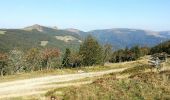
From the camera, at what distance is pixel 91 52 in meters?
141

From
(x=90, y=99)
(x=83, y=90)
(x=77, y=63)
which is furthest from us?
(x=77, y=63)

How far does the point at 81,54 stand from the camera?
146 metres

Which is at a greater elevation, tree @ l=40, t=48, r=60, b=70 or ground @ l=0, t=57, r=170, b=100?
ground @ l=0, t=57, r=170, b=100

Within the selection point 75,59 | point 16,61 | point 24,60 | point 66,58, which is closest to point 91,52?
point 75,59

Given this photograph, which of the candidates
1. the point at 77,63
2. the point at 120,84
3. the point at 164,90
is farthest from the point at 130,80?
the point at 77,63

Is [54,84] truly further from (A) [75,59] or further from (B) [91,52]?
(A) [75,59]

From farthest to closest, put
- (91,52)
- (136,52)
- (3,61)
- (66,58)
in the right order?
(136,52) < (66,58) < (3,61) < (91,52)

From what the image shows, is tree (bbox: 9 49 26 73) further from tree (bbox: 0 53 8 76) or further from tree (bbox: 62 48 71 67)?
tree (bbox: 62 48 71 67)

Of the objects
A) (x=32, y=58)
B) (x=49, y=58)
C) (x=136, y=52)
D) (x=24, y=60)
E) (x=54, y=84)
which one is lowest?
(x=136, y=52)

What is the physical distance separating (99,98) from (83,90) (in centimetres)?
Answer: 175

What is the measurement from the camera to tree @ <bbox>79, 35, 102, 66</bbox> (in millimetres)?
139375

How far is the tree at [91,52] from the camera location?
139 m

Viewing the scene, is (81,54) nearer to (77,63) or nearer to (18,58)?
(77,63)

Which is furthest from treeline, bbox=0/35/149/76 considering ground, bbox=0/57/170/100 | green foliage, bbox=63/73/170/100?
green foliage, bbox=63/73/170/100
